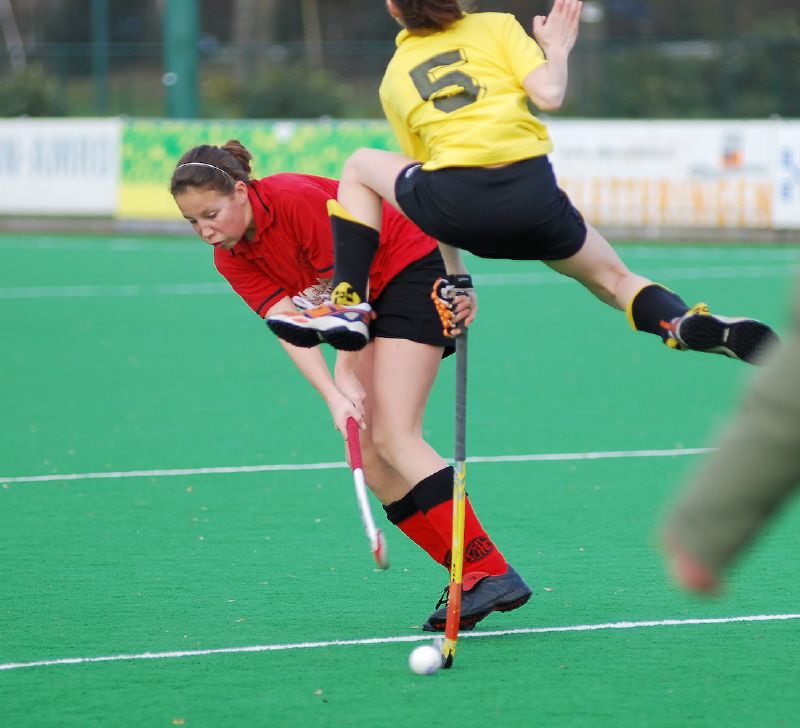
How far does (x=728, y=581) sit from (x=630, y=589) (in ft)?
1.28

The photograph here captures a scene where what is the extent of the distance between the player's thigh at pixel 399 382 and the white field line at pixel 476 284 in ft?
38.8

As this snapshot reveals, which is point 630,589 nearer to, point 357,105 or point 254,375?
point 254,375

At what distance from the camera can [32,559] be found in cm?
688

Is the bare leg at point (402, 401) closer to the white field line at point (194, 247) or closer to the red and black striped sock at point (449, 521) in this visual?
the red and black striped sock at point (449, 521)

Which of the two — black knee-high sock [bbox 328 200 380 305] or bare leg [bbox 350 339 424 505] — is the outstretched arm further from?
bare leg [bbox 350 339 424 505]

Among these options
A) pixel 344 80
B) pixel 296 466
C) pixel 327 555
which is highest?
pixel 327 555

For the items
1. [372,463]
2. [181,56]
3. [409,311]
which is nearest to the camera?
[409,311]

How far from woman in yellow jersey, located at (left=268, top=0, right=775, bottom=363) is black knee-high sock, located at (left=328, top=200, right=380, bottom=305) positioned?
0.17 feet

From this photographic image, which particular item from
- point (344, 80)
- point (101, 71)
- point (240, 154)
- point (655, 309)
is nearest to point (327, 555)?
point (240, 154)

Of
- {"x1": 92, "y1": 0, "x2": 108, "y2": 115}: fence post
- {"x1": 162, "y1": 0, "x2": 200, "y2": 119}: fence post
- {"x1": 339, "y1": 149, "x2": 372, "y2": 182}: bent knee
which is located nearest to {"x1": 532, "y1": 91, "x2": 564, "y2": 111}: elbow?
{"x1": 339, "y1": 149, "x2": 372, "y2": 182}: bent knee

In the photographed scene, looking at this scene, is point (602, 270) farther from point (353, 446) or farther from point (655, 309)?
point (353, 446)

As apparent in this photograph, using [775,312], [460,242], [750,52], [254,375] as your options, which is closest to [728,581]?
[460,242]

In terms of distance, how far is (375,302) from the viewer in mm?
5668

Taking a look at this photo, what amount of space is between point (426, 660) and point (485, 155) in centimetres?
162
